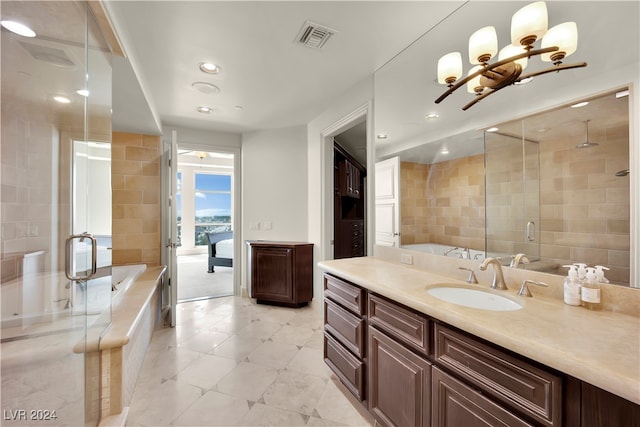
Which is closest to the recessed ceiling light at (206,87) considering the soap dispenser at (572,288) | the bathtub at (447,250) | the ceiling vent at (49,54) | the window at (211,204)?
the ceiling vent at (49,54)

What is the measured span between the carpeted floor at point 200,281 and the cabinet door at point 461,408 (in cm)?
369

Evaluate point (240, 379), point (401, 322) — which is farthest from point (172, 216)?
point (401, 322)

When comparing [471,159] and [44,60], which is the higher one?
[44,60]

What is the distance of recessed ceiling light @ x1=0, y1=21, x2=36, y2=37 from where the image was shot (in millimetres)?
873

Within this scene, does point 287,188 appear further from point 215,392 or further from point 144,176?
point 215,392

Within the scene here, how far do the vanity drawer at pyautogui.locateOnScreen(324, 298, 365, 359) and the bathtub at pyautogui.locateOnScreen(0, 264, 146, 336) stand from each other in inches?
57.3

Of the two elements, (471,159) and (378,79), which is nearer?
(471,159)

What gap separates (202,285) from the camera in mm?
4887

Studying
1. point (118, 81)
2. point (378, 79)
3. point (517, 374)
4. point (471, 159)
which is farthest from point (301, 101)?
point (517, 374)

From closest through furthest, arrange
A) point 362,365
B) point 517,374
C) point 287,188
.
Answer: point 517,374, point 362,365, point 287,188

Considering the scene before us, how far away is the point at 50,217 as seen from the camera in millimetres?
1158

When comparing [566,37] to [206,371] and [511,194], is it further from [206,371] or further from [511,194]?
[206,371]

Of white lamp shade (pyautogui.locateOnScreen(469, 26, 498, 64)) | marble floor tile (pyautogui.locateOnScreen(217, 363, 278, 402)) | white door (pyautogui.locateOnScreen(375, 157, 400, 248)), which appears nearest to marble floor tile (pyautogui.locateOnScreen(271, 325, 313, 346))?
marble floor tile (pyautogui.locateOnScreen(217, 363, 278, 402))

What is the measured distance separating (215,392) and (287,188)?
2.61m
